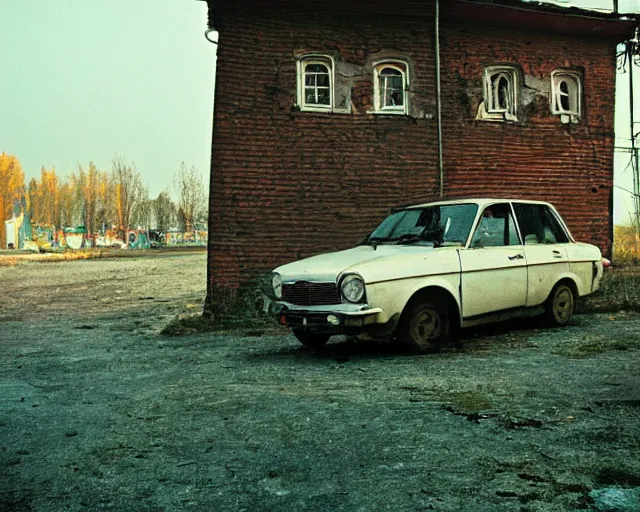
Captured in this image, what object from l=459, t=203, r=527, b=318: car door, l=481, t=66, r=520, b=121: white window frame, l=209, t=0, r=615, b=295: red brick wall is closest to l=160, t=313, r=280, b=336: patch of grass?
l=209, t=0, r=615, b=295: red brick wall

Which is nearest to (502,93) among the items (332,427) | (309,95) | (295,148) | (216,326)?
(309,95)

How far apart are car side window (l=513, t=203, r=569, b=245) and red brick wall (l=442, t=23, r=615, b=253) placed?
644 cm

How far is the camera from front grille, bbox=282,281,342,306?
7.20 m

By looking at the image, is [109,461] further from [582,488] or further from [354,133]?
[354,133]

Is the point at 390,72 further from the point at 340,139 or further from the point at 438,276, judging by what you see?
the point at 438,276

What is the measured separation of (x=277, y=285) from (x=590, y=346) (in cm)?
364

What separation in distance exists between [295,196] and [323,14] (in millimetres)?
3905

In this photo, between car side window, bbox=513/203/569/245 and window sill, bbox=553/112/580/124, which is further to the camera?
window sill, bbox=553/112/580/124

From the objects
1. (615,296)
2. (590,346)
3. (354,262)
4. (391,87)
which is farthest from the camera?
(391,87)

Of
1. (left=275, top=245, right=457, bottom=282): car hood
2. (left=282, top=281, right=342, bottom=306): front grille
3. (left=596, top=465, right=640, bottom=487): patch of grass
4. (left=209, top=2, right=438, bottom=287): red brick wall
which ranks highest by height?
(left=209, top=2, right=438, bottom=287): red brick wall

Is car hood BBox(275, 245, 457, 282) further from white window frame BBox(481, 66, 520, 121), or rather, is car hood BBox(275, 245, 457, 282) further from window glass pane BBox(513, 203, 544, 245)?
white window frame BBox(481, 66, 520, 121)

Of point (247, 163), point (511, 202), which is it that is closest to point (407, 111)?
point (247, 163)

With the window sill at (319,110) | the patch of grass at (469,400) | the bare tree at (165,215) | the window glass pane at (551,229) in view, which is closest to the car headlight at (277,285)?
the patch of grass at (469,400)

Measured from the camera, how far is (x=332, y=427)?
4.66 metres
